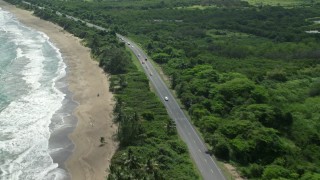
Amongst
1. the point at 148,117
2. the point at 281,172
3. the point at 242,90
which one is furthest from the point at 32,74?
the point at 281,172

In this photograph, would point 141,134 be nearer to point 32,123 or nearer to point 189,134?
point 189,134

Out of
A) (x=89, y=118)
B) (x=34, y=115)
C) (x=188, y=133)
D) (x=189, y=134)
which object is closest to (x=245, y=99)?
(x=188, y=133)

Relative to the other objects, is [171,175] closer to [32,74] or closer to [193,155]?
[193,155]

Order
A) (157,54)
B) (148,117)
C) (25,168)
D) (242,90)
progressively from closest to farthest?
(25,168) → (148,117) → (242,90) → (157,54)

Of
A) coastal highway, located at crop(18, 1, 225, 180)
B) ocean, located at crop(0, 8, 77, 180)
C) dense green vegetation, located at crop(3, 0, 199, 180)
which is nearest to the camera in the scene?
dense green vegetation, located at crop(3, 0, 199, 180)

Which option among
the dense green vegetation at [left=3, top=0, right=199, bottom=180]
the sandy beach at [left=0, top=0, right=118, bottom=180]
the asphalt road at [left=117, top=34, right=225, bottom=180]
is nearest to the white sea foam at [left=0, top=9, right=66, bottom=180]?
the sandy beach at [left=0, top=0, right=118, bottom=180]

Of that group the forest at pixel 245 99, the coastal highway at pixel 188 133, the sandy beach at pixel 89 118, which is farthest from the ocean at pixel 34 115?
the coastal highway at pixel 188 133

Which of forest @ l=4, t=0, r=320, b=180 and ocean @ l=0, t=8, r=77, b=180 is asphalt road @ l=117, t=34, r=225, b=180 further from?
ocean @ l=0, t=8, r=77, b=180
